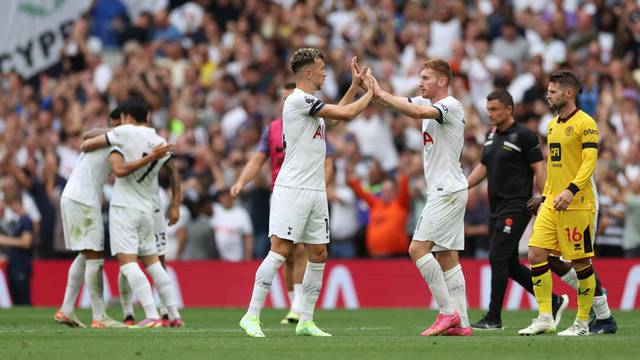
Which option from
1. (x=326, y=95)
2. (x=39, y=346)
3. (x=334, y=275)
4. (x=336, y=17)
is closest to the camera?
(x=39, y=346)

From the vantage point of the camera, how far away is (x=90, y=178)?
1460cm

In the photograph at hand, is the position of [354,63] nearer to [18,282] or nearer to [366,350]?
[366,350]

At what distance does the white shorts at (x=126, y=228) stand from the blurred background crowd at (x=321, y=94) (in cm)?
652

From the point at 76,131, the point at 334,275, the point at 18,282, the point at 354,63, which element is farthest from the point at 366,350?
the point at 76,131

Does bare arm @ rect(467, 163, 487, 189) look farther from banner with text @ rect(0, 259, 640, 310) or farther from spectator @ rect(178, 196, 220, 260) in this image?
spectator @ rect(178, 196, 220, 260)

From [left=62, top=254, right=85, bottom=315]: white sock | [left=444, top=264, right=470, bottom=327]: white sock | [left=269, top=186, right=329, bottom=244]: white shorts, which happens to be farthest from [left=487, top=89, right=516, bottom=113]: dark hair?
[left=62, top=254, right=85, bottom=315]: white sock

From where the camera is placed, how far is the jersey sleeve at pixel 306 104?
11625mm

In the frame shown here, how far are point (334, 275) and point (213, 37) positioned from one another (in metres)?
7.34

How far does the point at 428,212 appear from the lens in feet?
39.7

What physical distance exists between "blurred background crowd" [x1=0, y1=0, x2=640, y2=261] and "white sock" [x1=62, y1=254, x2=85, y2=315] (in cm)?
635

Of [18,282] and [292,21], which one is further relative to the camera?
[292,21]

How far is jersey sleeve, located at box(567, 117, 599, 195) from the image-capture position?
11852 mm

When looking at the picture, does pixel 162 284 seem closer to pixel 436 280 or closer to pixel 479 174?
pixel 436 280

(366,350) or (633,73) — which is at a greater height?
(633,73)
